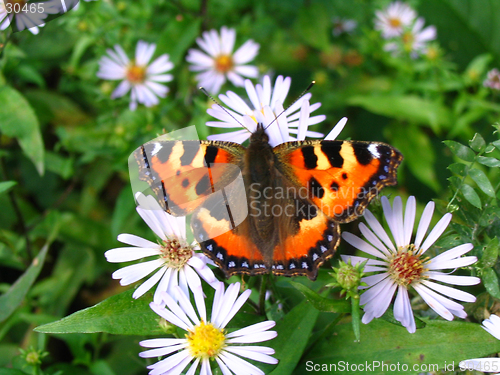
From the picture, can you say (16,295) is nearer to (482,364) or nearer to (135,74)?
(135,74)

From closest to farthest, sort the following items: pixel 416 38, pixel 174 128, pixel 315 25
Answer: pixel 174 128 → pixel 315 25 → pixel 416 38

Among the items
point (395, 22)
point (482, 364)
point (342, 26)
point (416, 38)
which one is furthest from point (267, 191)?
point (395, 22)

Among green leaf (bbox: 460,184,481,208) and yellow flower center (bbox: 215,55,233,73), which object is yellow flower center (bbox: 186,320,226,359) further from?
yellow flower center (bbox: 215,55,233,73)

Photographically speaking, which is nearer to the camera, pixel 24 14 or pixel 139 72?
pixel 24 14

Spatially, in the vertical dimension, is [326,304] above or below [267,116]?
below

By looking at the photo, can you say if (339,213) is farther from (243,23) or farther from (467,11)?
(467,11)

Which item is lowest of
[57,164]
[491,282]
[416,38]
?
[491,282]

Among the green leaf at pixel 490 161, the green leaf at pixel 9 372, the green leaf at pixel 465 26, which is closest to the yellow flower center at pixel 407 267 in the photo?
the green leaf at pixel 490 161

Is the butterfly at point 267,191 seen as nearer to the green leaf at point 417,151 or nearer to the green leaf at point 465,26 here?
the green leaf at point 417,151

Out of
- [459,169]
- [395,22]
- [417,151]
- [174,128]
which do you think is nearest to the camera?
[459,169]
